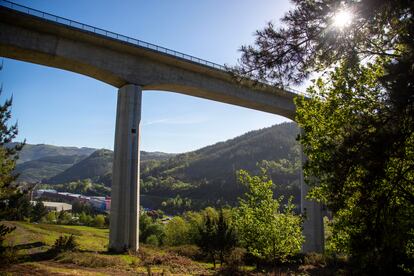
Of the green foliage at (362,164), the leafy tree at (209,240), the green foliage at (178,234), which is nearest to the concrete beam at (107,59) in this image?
the green foliage at (362,164)

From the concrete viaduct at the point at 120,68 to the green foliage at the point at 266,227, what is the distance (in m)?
2.25

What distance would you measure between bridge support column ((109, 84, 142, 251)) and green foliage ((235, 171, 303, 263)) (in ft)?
26.8

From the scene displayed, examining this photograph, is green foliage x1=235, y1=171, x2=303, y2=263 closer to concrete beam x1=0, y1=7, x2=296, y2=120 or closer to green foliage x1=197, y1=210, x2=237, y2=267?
green foliage x1=197, y1=210, x2=237, y2=267

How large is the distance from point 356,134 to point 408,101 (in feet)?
3.83

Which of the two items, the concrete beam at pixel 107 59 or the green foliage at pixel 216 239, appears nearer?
the concrete beam at pixel 107 59

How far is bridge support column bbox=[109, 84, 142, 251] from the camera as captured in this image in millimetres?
22047

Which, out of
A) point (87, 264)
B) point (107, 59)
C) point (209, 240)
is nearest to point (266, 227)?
point (209, 240)

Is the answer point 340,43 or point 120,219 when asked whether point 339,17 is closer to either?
point 340,43

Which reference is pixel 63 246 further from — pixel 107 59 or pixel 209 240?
pixel 107 59

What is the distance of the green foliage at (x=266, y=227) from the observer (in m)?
16.5

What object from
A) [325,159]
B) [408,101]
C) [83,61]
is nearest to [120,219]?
[83,61]

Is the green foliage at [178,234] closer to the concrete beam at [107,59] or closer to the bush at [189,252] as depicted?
the bush at [189,252]

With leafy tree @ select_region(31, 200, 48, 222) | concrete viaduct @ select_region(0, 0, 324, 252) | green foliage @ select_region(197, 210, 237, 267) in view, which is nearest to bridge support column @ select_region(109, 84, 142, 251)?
concrete viaduct @ select_region(0, 0, 324, 252)

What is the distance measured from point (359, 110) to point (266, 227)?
32.3 ft
